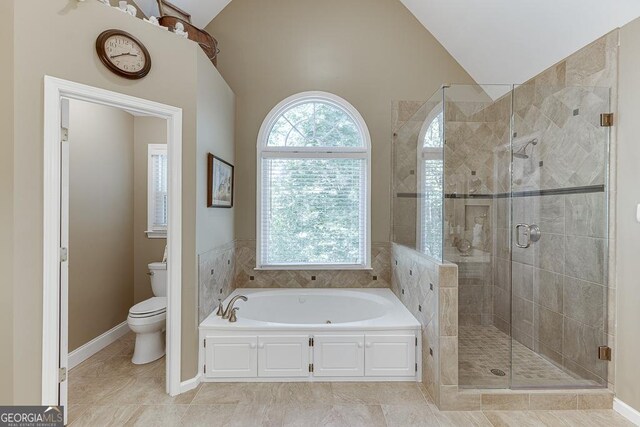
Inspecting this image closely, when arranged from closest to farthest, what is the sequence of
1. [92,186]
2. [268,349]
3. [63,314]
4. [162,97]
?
[63,314]
[162,97]
[268,349]
[92,186]

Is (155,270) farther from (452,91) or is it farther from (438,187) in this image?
(452,91)

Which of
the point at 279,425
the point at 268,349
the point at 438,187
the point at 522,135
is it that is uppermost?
the point at 522,135

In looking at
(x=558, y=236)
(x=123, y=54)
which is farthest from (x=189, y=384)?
(x=558, y=236)

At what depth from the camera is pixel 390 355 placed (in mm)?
2533

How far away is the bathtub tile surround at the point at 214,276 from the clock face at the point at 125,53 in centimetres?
134

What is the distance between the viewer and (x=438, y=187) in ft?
8.35

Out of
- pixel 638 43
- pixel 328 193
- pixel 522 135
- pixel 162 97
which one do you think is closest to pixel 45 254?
pixel 162 97

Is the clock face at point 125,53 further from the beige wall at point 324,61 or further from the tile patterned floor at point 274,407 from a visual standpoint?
the tile patterned floor at point 274,407

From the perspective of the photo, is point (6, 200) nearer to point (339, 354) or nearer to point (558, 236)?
point (339, 354)

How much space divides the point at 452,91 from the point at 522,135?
0.68 meters

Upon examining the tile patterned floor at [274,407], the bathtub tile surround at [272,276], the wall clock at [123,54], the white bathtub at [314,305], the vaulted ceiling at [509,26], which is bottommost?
the tile patterned floor at [274,407]

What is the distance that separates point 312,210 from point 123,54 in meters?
2.09

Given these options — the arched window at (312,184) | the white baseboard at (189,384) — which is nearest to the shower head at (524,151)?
the arched window at (312,184)

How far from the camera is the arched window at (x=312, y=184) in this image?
11.5ft
